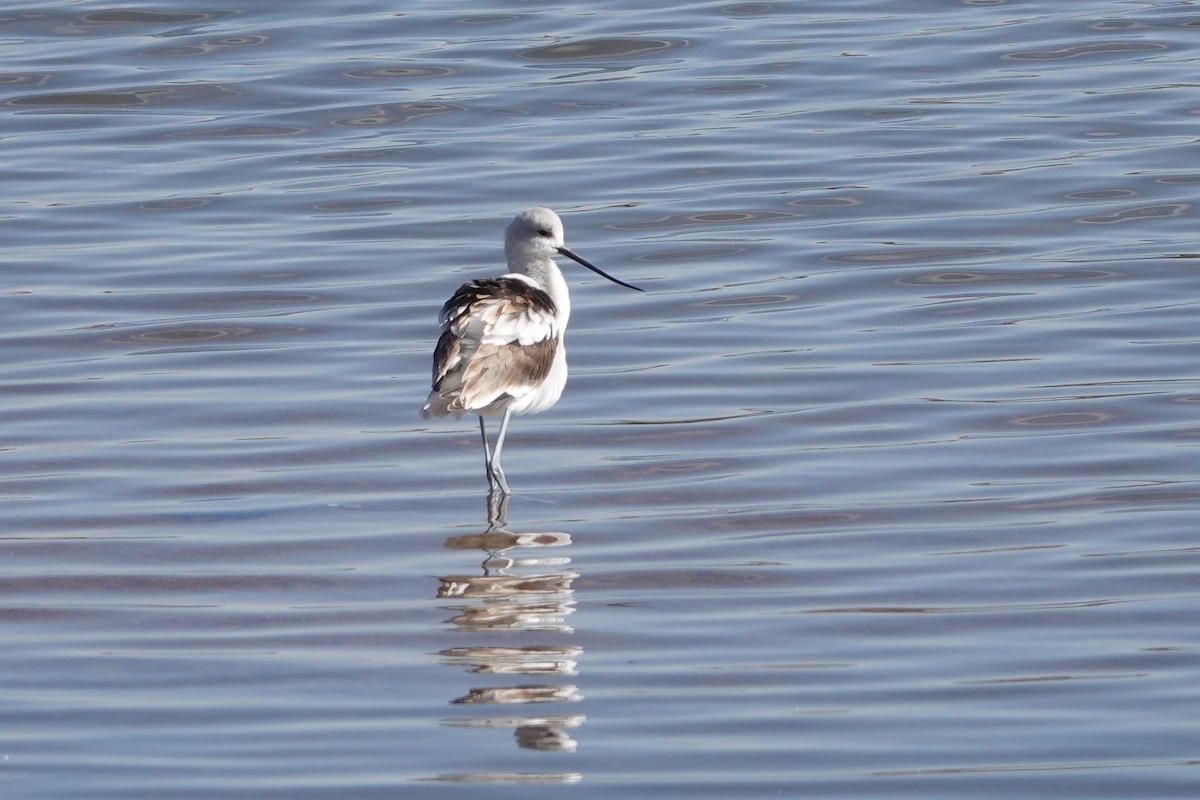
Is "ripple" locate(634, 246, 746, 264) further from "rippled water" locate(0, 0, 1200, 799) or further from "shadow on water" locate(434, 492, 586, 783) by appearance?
"shadow on water" locate(434, 492, 586, 783)

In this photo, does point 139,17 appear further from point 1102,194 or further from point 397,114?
point 1102,194

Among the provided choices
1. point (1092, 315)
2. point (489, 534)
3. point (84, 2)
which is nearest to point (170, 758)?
point (489, 534)

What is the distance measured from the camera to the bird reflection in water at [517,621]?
5320 mm

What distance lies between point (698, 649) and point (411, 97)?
424 inches

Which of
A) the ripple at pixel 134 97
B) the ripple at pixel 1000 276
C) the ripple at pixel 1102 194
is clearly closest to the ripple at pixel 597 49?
the ripple at pixel 134 97

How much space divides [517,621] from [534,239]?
2.58m

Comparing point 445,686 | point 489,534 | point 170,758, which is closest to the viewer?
point 170,758

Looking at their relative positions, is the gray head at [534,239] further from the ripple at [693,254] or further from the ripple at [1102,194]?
the ripple at [1102,194]

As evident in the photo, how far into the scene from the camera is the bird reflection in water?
5320 millimetres

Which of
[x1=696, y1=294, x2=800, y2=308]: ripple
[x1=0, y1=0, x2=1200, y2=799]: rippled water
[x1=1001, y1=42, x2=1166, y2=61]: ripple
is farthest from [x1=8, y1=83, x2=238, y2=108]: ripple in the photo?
[x1=696, y1=294, x2=800, y2=308]: ripple

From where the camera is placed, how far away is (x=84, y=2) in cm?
1986

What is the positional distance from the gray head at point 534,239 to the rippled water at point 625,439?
Result: 0.72 meters

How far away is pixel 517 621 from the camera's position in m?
6.19

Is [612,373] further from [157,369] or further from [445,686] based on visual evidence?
[445,686]
